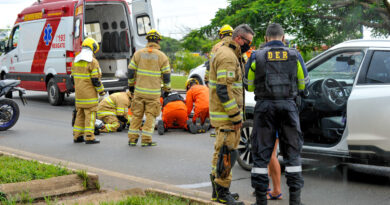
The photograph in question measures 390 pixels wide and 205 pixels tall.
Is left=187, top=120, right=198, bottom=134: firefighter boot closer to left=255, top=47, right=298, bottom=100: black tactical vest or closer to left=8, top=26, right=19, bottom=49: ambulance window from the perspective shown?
left=255, top=47, right=298, bottom=100: black tactical vest

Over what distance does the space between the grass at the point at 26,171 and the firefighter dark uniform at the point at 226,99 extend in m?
1.64

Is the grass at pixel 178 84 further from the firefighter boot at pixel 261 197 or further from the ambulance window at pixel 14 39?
the firefighter boot at pixel 261 197

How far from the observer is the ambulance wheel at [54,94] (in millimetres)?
14961

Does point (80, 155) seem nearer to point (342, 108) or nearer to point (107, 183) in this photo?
point (107, 183)

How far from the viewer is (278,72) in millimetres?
4938

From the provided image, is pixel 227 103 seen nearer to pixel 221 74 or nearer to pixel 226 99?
pixel 226 99

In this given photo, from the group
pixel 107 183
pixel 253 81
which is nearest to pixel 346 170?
pixel 253 81

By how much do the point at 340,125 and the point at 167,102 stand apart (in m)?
4.78

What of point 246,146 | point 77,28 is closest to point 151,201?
point 246,146

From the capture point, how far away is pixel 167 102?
10539 mm

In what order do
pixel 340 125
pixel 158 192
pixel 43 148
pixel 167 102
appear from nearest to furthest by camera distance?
1. pixel 158 192
2. pixel 340 125
3. pixel 43 148
4. pixel 167 102

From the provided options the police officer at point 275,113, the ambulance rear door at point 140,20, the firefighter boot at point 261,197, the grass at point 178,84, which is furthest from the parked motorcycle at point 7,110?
the grass at point 178,84

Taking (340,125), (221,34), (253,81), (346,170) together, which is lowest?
(346,170)

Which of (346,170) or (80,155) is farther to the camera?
(80,155)
